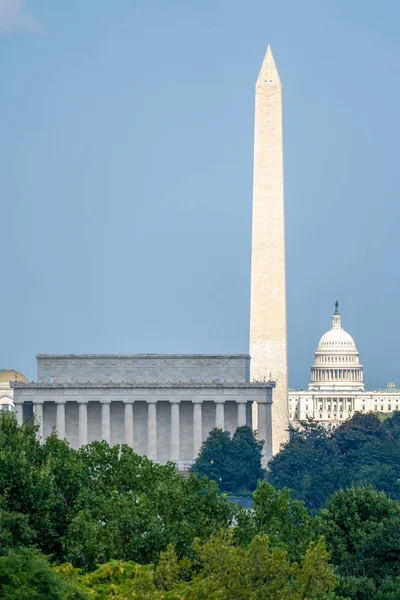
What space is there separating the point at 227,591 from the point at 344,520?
21.8m

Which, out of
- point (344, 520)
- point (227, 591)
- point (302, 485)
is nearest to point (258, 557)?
point (227, 591)

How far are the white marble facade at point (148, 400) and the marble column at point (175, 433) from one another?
0.07 m

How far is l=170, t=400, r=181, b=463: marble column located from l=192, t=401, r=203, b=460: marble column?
1.20 m

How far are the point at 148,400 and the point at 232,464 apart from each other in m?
16.2

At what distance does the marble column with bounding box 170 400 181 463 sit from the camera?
167875mm

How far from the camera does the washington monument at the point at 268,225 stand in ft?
543

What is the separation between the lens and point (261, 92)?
166 meters

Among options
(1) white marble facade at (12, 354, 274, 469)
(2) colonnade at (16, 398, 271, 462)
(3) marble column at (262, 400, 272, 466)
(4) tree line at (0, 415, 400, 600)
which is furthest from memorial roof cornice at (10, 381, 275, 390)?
(4) tree line at (0, 415, 400, 600)

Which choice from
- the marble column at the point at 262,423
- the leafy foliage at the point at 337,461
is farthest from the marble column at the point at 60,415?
the leafy foliage at the point at 337,461

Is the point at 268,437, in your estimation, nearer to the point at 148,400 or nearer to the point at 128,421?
the point at 148,400

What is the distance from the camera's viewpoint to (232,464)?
154 metres

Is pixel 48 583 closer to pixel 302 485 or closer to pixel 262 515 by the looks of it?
pixel 262 515

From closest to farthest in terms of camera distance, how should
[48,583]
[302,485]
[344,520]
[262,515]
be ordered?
[48,583], [262,515], [344,520], [302,485]

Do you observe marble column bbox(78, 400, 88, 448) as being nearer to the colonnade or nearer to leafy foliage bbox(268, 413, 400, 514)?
the colonnade
